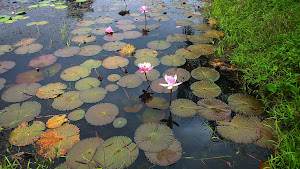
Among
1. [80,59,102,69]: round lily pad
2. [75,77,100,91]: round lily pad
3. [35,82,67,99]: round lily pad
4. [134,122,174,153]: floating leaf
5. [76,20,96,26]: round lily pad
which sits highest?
[76,20,96,26]: round lily pad

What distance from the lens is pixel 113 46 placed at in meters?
3.20

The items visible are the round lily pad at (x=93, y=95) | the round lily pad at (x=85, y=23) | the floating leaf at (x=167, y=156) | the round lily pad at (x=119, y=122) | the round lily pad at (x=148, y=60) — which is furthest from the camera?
the round lily pad at (x=85, y=23)

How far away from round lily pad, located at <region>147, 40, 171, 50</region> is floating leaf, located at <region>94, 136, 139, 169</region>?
1808mm

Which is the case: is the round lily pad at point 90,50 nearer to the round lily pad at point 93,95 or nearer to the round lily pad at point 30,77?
the round lily pad at point 30,77

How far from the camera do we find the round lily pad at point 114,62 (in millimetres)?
2748

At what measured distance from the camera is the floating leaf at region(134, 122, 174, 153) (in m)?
1.67

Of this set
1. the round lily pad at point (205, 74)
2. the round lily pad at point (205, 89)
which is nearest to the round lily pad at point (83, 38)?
the round lily pad at point (205, 74)

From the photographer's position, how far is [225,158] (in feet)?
5.26

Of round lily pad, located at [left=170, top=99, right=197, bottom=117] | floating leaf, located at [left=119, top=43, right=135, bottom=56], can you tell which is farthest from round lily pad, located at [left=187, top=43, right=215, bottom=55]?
round lily pad, located at [left=170, top=99, right=197, bottom=117]

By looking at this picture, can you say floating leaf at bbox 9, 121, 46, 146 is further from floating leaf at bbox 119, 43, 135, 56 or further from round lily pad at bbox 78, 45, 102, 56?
floating leaf at bbox 119, 43, 135, 56

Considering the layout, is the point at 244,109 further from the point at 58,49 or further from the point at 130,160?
the point at 58,49

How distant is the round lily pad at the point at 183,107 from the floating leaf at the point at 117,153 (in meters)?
0.58

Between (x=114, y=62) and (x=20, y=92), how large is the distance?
1.21 meters

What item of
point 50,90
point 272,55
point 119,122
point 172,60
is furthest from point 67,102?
point 272,55
